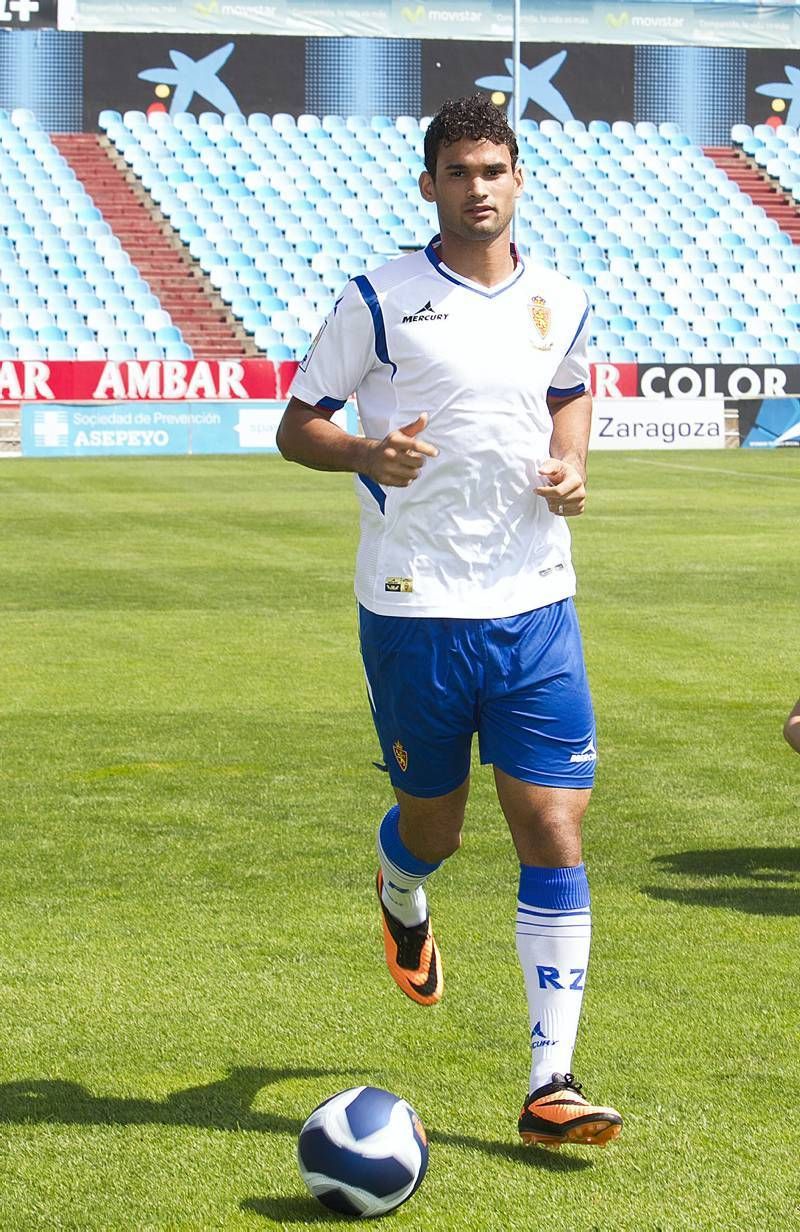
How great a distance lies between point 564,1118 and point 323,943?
178cm

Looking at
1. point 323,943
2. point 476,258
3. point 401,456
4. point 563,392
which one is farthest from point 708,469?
point 401,456

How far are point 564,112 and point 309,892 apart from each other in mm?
40749

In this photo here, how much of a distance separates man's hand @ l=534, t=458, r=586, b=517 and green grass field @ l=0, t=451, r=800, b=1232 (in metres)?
1.41

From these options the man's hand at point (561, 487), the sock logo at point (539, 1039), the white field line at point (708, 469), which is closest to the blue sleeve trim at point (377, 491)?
the man's hand at point (561, 487)

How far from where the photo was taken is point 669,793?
779 cm

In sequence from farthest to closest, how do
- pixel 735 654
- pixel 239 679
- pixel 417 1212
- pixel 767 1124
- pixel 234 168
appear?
pixel 234 168 < pixel 735 654 < pixel 239 679 < pixel 767 1124 < pixel 417 1212

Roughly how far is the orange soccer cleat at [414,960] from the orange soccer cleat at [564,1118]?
2.71ft

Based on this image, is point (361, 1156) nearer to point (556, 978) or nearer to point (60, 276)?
point (556, 978)

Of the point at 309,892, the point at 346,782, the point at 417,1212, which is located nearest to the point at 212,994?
the point at 309,892

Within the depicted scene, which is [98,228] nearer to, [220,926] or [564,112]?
[564,112]

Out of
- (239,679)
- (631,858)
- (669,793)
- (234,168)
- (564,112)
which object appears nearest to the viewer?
(631,858)

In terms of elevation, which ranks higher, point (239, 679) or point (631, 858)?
point (631, 858)

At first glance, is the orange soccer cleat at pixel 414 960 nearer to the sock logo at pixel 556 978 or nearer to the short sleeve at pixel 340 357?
the sock logo at pixel 556 978

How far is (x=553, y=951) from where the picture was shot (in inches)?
168
